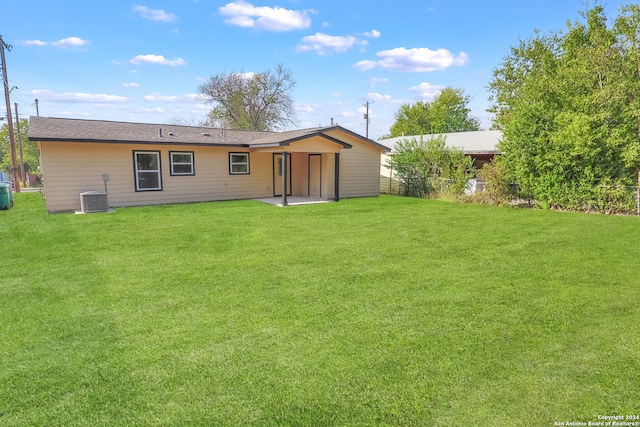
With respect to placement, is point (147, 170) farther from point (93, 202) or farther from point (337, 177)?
point (337, 177)

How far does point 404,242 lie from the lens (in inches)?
271

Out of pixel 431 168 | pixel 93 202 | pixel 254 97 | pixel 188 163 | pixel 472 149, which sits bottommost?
pixel 93 202

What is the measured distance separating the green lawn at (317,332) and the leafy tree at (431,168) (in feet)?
25.3

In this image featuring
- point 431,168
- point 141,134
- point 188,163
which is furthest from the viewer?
point 431,168

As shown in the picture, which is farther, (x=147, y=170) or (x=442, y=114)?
(x=442, y=114)

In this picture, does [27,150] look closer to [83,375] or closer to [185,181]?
[185,181]

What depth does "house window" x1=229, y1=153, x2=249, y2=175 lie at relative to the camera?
13.7 meters

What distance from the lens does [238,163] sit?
45.5 ft

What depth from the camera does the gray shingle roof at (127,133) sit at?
10.4 m

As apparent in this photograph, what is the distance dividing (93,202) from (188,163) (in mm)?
3274

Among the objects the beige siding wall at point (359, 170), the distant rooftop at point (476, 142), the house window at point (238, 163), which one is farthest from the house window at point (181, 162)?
the distant rooftop at point (476, 142)

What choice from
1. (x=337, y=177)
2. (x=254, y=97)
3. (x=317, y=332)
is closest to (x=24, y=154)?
(x=254, y=97)

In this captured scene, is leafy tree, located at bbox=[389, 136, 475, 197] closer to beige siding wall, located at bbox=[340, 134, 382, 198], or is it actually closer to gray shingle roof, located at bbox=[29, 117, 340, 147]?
beige siding wall, located at bbox=[340, 134, 382, 198]

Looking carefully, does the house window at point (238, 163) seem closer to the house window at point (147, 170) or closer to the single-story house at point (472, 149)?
the house window at point (147, 170)
